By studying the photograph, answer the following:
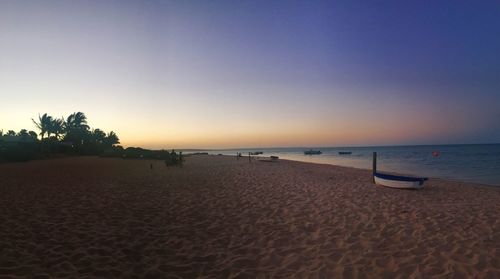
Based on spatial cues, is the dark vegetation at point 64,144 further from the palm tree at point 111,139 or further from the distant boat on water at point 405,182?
the distant boat on water at point 405,182

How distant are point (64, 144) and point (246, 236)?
6193 centimetres

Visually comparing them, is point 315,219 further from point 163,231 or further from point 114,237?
point 114,237

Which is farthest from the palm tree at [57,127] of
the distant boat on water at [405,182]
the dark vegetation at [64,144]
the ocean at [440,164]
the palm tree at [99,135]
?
the distant boat on water at [405,182]

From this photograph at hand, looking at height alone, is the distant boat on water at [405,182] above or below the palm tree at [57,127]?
below

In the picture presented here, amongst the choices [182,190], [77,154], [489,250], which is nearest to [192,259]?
[489,250]

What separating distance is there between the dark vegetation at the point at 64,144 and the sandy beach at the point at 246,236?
71.6 ft

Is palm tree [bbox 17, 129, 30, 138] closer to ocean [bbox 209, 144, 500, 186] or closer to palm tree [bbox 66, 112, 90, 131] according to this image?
palm tree [bbox 66, 112, 90, 131]

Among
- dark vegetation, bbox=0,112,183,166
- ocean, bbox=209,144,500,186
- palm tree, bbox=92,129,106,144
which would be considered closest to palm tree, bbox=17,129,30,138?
dark vegetation, bbox=0,112,183,166

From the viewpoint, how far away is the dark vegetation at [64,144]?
3933cm

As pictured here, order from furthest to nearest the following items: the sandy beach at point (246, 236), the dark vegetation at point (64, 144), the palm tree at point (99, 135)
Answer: the palm tree at point (99, 135), the dark vegetation at point (64, 144), the sandy beach at point (246, 236)

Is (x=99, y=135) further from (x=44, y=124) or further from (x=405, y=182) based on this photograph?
(x=405, y=182)

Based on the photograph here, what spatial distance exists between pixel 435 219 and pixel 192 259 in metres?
7.56

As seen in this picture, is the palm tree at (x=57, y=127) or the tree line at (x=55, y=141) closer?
the tree line at (x=55, y=141)

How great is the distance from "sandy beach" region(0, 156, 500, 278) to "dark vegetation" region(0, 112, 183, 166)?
21824mm
